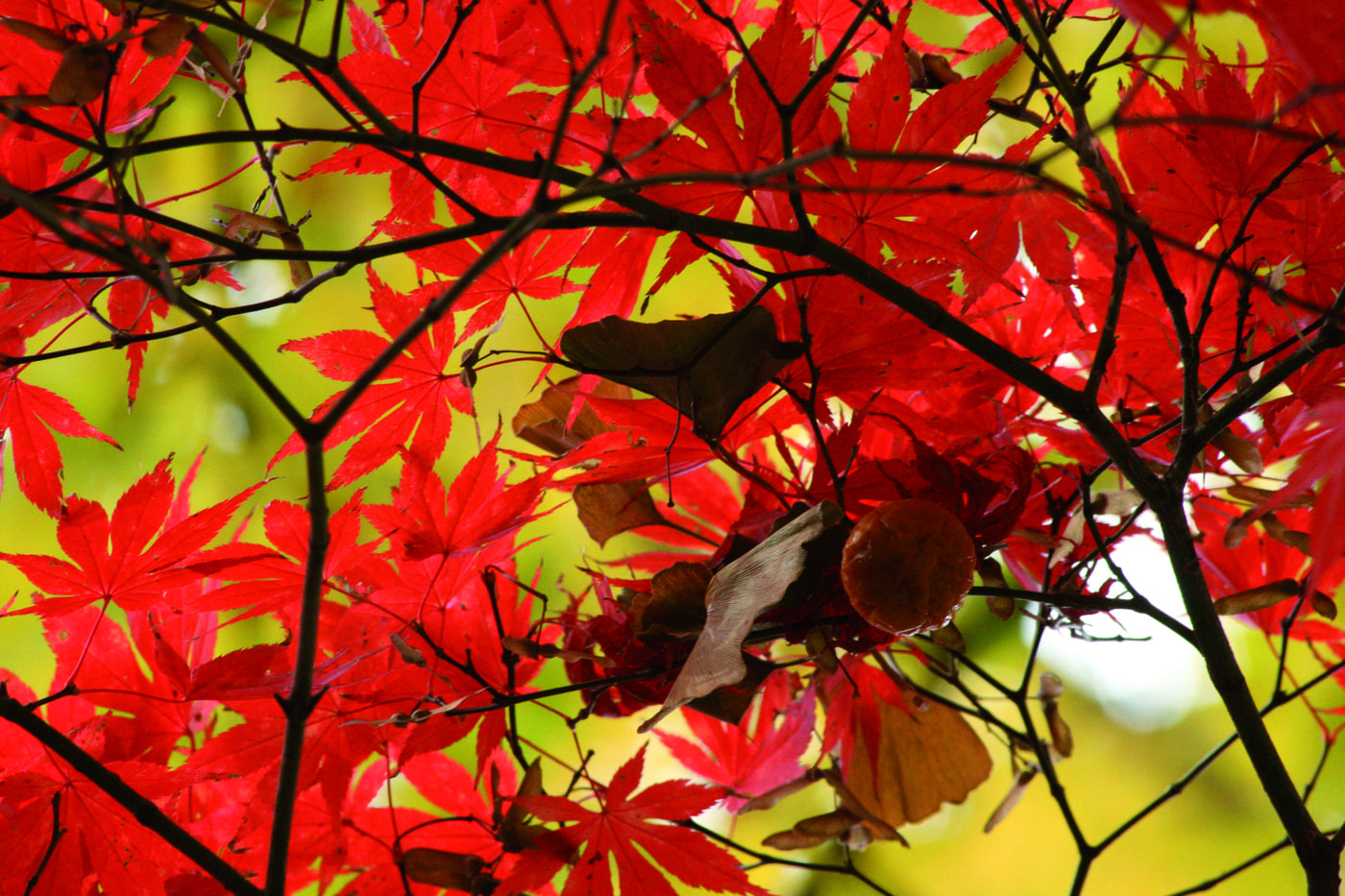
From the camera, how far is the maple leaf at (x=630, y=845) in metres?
0.45

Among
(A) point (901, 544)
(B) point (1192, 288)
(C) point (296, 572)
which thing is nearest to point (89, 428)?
(C) point (296, 572)

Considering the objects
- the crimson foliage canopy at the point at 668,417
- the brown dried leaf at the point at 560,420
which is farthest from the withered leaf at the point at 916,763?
the brown dried leaf at the point at 560,420

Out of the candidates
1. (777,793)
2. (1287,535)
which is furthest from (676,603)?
(1287,535)

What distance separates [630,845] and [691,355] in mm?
249

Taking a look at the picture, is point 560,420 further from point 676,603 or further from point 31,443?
point 31,443

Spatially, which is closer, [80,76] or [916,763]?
[80,76]

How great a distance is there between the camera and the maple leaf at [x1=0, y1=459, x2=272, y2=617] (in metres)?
0.44

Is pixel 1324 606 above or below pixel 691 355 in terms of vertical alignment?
below

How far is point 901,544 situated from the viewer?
13.4 inches

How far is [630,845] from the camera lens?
0.47 m

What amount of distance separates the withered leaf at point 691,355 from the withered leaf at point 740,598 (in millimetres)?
64

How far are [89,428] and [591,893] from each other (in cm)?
35

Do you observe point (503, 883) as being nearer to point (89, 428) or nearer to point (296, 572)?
point (296, 572)

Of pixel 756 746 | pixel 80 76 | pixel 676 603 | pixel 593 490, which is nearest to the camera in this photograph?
pixel 80 76
